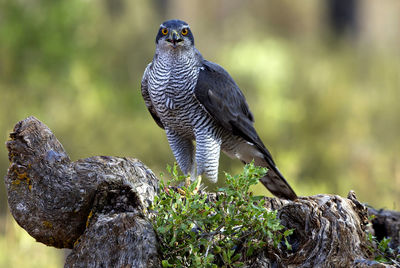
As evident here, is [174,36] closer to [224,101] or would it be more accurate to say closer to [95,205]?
[224,101]

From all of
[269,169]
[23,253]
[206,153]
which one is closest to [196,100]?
[206,153]

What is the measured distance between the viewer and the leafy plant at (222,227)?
2.92 m

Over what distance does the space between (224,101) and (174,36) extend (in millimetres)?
701

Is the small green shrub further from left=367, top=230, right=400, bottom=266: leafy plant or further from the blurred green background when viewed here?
the blurred green background

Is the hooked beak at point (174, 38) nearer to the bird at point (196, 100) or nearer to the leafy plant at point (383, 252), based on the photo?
the bird at point (196, 100)

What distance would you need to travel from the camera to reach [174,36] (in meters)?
4.69

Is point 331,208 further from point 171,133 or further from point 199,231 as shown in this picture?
point 171,133

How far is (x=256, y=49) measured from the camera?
14328mm

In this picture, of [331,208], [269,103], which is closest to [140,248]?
[331,208]

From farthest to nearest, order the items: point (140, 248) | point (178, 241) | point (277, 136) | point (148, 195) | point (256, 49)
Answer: point (256, 49), point (277, 136), point (148, 195), point (178, 241), point (140, 248)

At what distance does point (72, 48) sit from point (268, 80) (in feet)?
13.3

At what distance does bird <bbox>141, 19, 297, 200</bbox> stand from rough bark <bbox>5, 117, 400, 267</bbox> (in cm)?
162

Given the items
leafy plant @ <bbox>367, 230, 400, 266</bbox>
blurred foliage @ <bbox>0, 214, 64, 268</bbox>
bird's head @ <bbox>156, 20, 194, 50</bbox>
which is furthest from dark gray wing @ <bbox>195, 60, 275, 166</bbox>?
blurred foliage @ <bbox>0, 214, 64, 268</bbox>

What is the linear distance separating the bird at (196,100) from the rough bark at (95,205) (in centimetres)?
162
